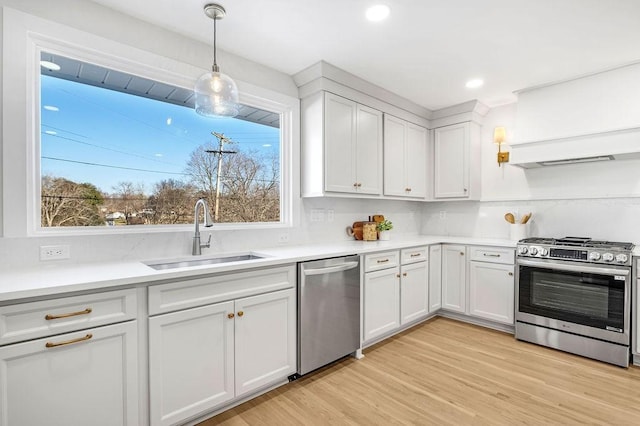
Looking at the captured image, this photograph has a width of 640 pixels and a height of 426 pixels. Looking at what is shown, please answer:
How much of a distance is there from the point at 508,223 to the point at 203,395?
11.9 feet

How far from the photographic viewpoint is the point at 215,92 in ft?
6.33

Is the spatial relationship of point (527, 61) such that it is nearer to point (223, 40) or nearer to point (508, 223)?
point (508, 223)

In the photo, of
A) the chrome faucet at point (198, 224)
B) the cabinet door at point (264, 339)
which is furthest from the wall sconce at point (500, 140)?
the chrome faucet at point (198, 224)

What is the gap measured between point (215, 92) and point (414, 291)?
268 centimetres

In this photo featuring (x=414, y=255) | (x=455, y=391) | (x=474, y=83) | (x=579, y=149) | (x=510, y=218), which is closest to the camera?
(x=455, y=391)

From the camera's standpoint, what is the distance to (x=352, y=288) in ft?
8.70

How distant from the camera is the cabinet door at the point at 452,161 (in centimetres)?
388

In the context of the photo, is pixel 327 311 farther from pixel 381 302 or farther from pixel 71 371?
pixel 71 371

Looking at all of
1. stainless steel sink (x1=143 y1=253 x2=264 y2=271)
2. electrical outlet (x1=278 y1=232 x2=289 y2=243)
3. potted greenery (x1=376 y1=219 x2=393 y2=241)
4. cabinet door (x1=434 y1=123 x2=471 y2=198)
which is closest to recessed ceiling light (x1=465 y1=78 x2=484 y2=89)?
cabinet door (x1=434 y1=123 x2=471 y2=198)

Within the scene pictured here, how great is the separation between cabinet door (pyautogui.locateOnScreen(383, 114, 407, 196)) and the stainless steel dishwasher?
1265 millimetres

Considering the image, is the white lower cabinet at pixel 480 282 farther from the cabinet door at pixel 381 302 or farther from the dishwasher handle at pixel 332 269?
the dishwasher handle at pixel 332 269

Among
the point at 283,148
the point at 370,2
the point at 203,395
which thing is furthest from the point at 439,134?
the point at 203,395

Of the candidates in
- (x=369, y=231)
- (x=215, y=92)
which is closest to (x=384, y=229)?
(x=369, y=231)

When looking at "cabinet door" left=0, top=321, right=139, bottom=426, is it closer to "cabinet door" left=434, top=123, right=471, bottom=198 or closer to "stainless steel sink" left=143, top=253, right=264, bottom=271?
"stainless steel sink" left=143, top=253, right=264, bottom=271
